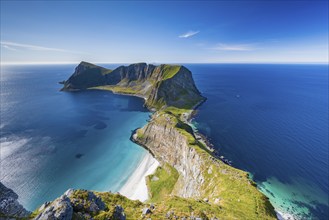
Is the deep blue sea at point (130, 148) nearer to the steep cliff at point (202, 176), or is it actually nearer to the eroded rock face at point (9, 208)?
the steep cliff at point (202, 176)

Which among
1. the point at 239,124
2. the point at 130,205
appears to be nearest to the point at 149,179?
the point at 130,205

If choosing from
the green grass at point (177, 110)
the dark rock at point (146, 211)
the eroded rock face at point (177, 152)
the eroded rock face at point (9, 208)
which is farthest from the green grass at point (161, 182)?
the green grass at point (177, 110)

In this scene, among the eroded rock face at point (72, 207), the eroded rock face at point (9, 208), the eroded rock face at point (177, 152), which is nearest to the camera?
the eroded rock face at point (9, 208)

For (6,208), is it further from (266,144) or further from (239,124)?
(239,124)

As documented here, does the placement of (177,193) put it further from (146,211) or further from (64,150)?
(64,150)

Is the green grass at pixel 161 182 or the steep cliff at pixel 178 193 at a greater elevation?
the steep cliff at pixel 178 193

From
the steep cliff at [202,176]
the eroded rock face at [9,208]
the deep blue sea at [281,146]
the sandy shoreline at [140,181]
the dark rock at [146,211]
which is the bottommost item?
the sandy shoreline at [140,181]

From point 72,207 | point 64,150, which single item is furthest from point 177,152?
point 64,150
